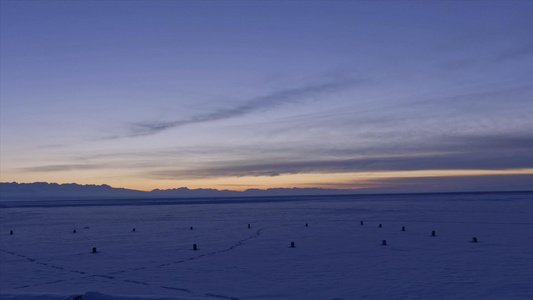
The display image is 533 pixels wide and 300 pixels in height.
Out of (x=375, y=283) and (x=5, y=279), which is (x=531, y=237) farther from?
(x=5, y=279)

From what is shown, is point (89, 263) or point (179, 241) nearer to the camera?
point (89, 263)

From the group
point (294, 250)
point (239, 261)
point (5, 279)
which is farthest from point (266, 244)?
point (5, 279)

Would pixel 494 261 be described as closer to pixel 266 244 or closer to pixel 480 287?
pixel 480 287

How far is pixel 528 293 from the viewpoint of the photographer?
10305 mm

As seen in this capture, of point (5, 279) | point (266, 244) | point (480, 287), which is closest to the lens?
point (480, 287)

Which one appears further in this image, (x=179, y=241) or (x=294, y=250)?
(x=179, y=241)

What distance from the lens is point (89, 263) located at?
52.6ft

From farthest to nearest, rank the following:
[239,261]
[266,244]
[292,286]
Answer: [266,244] → [239,261] → [292,286]

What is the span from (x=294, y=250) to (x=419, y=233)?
8465mm

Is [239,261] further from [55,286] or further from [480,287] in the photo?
[480,287]

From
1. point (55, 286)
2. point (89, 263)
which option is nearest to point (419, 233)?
point (89, 263)

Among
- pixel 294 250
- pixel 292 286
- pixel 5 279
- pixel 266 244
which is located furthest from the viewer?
pixel 266 244

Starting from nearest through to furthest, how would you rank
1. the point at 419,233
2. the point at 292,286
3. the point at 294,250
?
the point at 292,286 → the point at 294,250 → the point at 419,233

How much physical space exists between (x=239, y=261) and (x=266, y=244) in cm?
436
